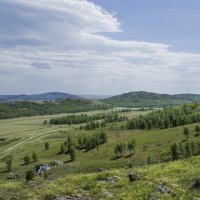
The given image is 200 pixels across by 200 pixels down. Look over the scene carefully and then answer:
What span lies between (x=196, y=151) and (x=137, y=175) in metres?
98.8

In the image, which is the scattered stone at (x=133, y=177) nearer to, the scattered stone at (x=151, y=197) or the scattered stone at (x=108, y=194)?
the scattered stone at (x=108, y=194)

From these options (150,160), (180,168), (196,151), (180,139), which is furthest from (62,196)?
(180,139)

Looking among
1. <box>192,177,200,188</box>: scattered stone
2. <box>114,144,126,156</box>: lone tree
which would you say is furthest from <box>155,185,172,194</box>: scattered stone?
<box>114,144,126,156</box>: lone tree

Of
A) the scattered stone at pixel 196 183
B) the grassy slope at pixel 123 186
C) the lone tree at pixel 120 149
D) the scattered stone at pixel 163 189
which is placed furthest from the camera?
the lone tree at pixel 120 149

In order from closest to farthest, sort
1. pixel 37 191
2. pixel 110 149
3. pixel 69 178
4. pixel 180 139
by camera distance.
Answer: pixel 37 191 → pixel 69 178 → pixel 180 139 → pixel 110 149

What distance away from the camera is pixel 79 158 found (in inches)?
7470

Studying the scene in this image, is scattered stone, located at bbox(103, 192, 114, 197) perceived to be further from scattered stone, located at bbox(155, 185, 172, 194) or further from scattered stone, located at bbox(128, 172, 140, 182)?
scattered stone, located at bbox(128, 172, 140, 182)

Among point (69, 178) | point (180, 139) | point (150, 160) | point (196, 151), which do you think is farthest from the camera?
point (180, 139)

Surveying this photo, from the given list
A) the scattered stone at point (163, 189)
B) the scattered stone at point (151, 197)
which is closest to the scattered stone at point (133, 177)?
the scattered stone at point (163, 189)

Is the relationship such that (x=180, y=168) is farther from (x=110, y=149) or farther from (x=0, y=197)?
(x=110, y=149)

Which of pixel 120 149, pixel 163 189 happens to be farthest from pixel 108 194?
pixel 120 149

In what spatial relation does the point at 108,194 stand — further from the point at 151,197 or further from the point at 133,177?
the point at 133,177

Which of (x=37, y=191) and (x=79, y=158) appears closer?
(x=37, y=191)

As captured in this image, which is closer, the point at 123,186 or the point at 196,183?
the point at 196,183
